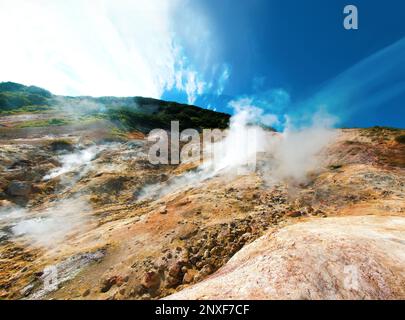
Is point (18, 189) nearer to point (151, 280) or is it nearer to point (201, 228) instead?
point (201, 228)

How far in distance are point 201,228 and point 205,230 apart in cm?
30

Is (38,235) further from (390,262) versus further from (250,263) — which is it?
(390,262)

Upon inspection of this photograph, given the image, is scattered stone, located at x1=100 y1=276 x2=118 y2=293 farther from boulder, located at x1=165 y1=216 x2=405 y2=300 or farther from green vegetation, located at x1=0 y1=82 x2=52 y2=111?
green vegetation, located at x1=0 y1=82 x2=52 y2=111

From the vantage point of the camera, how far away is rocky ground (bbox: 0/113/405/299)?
8.59 metres

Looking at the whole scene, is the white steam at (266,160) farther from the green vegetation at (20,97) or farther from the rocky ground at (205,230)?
the green vegetation at (20,97)

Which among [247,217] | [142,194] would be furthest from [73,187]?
[247,217]

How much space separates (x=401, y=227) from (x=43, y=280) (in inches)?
558

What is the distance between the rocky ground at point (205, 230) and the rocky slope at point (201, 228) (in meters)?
0.05

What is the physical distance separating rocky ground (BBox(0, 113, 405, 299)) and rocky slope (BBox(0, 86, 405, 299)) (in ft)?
0.18

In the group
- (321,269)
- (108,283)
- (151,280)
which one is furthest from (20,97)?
(321,269)

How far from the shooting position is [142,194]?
2423 cm

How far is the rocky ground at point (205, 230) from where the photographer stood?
8.59m

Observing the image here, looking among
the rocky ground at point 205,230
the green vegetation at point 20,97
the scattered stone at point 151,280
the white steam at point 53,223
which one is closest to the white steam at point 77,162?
the rocky ground at point 205,230

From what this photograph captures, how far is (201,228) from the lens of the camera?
47.9 ft
